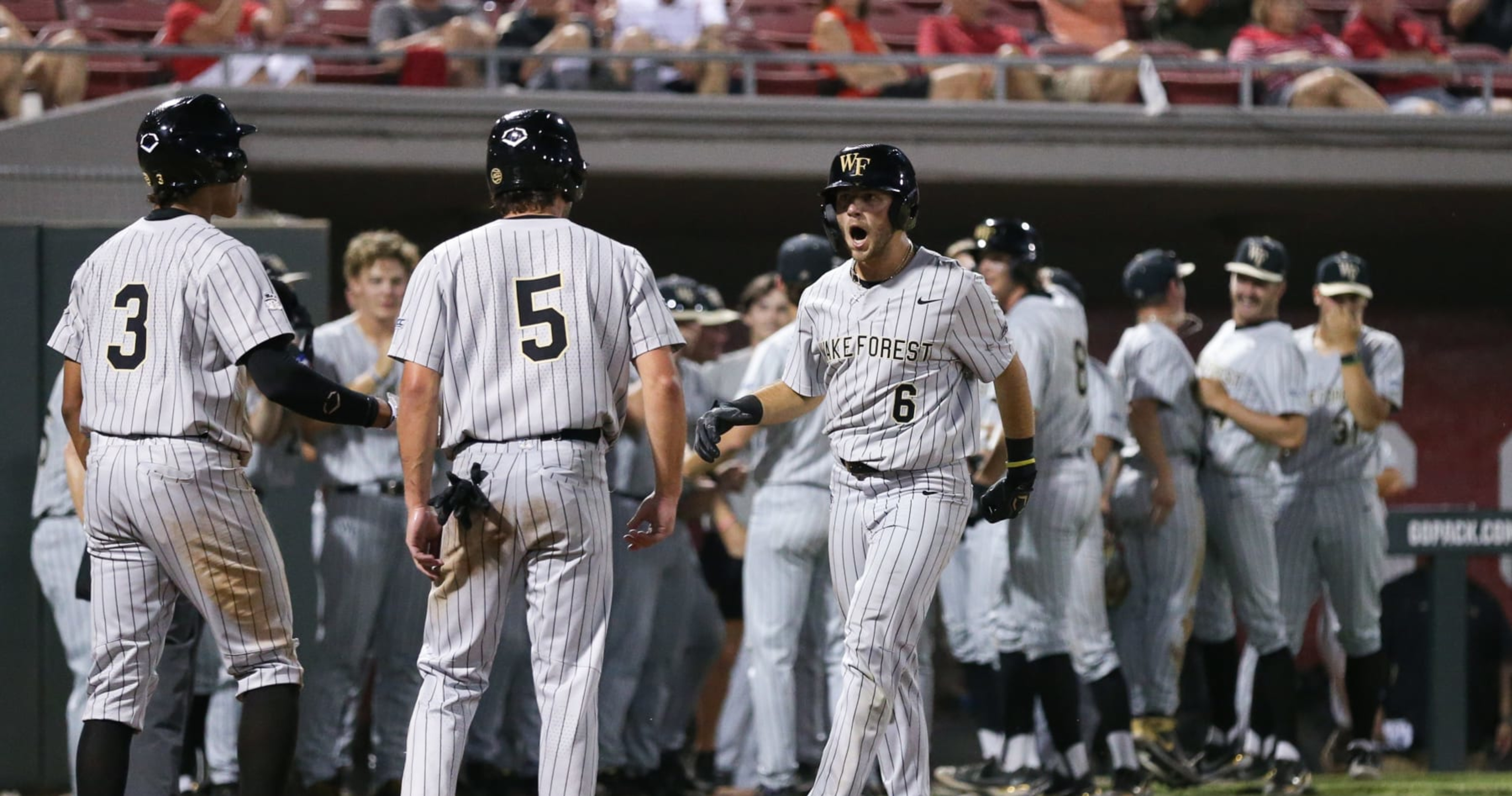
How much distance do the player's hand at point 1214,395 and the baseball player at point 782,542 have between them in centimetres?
164

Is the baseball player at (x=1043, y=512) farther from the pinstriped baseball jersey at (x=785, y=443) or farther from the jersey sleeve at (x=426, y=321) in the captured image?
the jersey sleeve at (x=426, y=321)

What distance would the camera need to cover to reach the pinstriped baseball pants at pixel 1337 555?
263 inches

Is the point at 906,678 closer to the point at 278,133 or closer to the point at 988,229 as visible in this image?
the point at 988,229

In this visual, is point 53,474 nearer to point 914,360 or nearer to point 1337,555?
point 914,360

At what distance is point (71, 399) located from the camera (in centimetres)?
433

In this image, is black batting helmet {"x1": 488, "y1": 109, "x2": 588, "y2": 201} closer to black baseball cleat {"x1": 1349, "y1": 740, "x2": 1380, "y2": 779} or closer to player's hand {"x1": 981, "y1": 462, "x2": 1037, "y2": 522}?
player's hand {"x1": 981, "y1": 462, "x2": 1037, "y2": 522}

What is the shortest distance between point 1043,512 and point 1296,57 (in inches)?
172

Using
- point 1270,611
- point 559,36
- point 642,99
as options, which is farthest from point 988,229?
point 559,36

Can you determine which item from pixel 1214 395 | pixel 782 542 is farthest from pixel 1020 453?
pixel 1214 395

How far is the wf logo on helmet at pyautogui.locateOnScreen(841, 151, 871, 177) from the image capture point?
14.1ft

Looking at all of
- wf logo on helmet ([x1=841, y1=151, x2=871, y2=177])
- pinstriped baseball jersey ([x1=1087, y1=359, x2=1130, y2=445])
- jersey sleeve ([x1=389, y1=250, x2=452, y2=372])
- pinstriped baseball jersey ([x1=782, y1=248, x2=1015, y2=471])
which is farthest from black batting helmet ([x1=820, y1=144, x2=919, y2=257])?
pinstriped baseball jersey ([x1=1087, y1=359, x2=1130, y2=445])

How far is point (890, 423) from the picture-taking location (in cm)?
429

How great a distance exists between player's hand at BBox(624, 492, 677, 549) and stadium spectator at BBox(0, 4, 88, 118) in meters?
5.06

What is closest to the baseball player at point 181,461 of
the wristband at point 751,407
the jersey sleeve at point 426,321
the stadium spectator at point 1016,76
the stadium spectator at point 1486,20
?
the jersey sleeve at point 426,321
